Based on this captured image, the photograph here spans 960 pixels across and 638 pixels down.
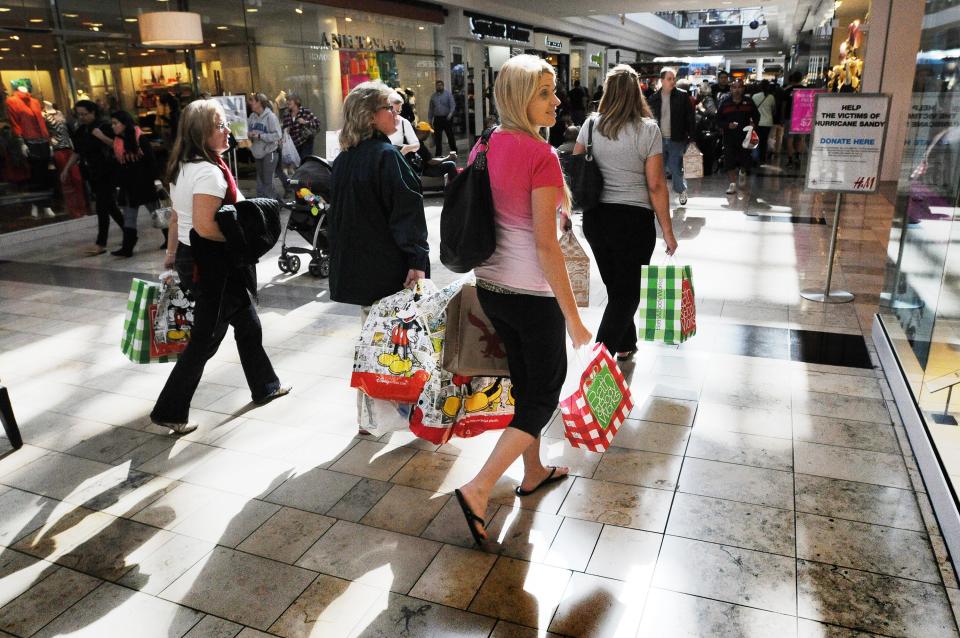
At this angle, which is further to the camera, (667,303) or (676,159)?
(676,159)

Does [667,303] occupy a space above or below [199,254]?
below

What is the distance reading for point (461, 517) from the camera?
292cm

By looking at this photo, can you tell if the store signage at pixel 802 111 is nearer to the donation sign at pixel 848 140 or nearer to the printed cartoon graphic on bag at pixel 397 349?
the donation sign at pixel 848 140

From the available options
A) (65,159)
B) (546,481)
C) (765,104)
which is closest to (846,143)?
(546,481)

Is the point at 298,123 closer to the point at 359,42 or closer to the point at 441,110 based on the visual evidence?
the point at 359,42

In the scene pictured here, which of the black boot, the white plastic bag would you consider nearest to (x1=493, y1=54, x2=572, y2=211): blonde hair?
the black boot

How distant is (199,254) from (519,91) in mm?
1893

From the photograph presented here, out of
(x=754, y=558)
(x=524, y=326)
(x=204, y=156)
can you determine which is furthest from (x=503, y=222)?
(x=204, y=156)

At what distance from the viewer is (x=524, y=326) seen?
2.58 m

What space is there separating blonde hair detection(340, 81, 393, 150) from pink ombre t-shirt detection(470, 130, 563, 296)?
761 mm

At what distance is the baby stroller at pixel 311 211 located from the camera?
251 inches

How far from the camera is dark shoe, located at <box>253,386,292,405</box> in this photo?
4066mm

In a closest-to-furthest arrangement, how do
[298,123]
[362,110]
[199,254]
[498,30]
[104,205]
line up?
1. [362,110]
2. [199,254]
3. [104,205]
4. [298,123]
5. [498,30]

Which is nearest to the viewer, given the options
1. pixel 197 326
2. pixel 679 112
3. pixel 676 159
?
pixel 197 326
